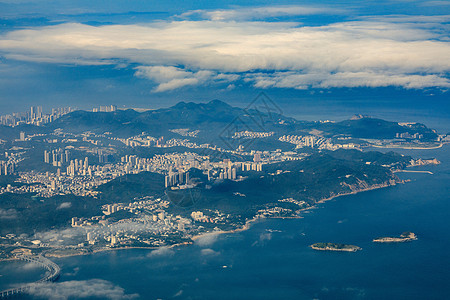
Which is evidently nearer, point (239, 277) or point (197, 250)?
point (239, 277)

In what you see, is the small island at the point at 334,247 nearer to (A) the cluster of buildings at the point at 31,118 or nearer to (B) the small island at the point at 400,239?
(B) the small island at the point at 400,239

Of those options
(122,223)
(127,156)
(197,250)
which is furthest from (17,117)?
(197,250)

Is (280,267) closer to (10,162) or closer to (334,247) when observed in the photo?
(334,247)

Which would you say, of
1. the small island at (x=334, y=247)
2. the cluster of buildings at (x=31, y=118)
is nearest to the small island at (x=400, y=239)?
the small island at (x=334, y=247)

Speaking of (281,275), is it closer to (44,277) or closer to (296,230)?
(296,230)

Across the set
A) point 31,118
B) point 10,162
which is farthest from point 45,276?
point 31,118

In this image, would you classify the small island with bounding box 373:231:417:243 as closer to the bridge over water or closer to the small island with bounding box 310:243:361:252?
the small island with bounding box 310:243:361:252
